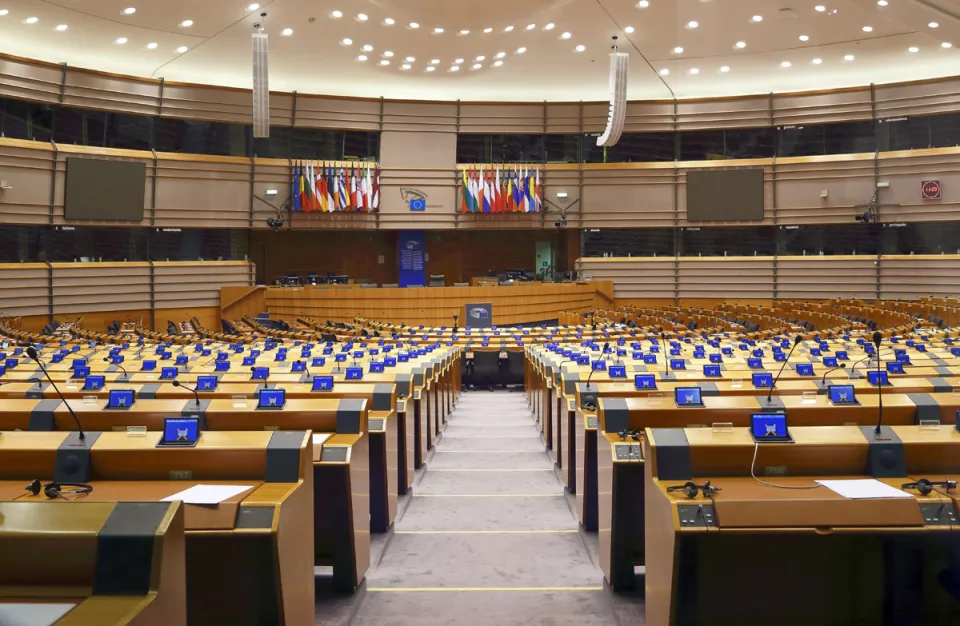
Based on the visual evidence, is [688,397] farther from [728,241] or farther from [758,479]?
[728,241]

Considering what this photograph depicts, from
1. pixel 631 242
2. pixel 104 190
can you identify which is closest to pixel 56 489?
pixel 104 190

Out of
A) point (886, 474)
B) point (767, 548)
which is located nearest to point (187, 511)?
point (767, 548)

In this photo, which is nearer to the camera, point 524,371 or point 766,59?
point 524,371

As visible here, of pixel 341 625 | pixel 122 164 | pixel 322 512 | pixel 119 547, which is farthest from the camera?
pixel 122 164

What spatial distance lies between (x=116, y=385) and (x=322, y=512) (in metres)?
3.86

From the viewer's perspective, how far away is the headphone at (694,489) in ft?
10.7

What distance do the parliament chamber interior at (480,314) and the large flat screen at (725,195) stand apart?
0.35 ft

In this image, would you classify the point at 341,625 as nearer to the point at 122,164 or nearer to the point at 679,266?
the point at 122,164

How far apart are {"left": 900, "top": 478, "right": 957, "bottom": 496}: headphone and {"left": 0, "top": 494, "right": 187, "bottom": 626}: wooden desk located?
2975mm

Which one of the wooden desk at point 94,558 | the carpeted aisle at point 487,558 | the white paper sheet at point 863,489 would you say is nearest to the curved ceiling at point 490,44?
the carpeted aisle at point 487,558

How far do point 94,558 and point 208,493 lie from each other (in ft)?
4.03

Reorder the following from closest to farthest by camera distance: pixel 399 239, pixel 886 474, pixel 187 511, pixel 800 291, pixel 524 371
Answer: pixel 187 511, pixel 886 474, pixel 524 371, pixel 800 291, pixel 399 239

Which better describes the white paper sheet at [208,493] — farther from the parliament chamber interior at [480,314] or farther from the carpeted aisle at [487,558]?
the carpeted aisle at [487,558]

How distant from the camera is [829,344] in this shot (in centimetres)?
1139
